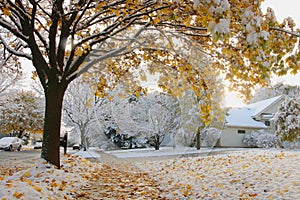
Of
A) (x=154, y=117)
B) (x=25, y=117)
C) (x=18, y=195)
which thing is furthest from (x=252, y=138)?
(x=18, y=195)

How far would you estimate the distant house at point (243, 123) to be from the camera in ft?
92.3

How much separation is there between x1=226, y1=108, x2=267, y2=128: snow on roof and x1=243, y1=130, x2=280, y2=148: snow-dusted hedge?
1.26 m

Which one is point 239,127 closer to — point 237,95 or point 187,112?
point 187,112

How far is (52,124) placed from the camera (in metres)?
7.22

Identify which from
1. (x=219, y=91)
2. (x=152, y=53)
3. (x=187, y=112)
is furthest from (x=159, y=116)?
(x=152, y=53)

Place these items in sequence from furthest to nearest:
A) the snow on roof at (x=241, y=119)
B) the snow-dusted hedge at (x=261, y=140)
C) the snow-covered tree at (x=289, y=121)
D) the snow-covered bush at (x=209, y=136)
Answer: the snow on roof at (x=241, y=119), the snow-covered bush at (x=209, y=136), the snow-dusted hedge at (x=261, y=140), the snow-covered tree at (x=289, y=121)

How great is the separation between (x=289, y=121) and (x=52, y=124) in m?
17.4

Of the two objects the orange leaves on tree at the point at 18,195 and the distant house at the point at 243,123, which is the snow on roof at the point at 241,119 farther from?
the orange leaves on tree at the point at 18,195

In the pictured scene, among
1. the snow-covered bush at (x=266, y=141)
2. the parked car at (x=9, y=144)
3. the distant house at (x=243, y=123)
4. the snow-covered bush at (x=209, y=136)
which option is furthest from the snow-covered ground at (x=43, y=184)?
the distant house at (x=243, y=123)

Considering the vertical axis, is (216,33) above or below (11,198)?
above

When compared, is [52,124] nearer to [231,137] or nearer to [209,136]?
[209,136]

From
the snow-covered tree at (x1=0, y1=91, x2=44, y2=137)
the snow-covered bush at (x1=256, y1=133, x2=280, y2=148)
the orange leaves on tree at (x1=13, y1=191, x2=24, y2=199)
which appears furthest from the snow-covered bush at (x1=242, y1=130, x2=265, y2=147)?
the orange leaves on tree at (x1=13, y1=191, x2=24, y2=199)

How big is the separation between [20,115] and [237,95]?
29.6 metres

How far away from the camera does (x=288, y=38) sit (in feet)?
15.2
